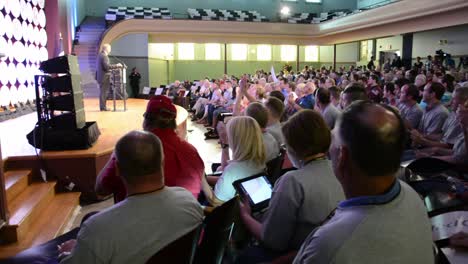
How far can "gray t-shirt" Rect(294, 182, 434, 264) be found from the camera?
98 centimetres

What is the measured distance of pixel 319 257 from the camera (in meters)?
0.99

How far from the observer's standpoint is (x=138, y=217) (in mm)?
1475

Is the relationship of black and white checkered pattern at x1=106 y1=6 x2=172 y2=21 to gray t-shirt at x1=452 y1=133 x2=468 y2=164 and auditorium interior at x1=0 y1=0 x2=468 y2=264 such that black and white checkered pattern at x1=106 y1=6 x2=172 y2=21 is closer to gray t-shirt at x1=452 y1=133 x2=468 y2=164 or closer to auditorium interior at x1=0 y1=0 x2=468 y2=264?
auditorium interior at x1=0 y1=0 x2=468 y2=264

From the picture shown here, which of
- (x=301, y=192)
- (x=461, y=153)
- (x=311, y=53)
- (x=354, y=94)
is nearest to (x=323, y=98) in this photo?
(x=354, y=94)

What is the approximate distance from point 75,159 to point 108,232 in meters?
3.27

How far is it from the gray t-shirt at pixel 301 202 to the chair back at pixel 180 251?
46 cm

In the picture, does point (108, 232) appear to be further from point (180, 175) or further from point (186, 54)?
point (186, 54)

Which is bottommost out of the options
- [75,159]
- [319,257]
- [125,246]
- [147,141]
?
[75,159]

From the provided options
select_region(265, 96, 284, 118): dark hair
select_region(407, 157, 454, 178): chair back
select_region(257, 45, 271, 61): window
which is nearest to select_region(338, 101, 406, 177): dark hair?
select_region(407, 157, 454, 178): chair back

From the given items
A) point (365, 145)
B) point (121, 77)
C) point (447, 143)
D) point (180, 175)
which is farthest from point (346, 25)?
point (365, 145)

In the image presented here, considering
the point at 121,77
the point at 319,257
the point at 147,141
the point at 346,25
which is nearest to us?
the point at 319,257

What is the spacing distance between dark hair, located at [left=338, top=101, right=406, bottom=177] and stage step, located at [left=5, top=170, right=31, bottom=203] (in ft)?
11.5

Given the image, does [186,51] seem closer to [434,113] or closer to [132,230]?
[434,113]

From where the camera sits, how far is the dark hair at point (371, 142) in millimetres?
1014
